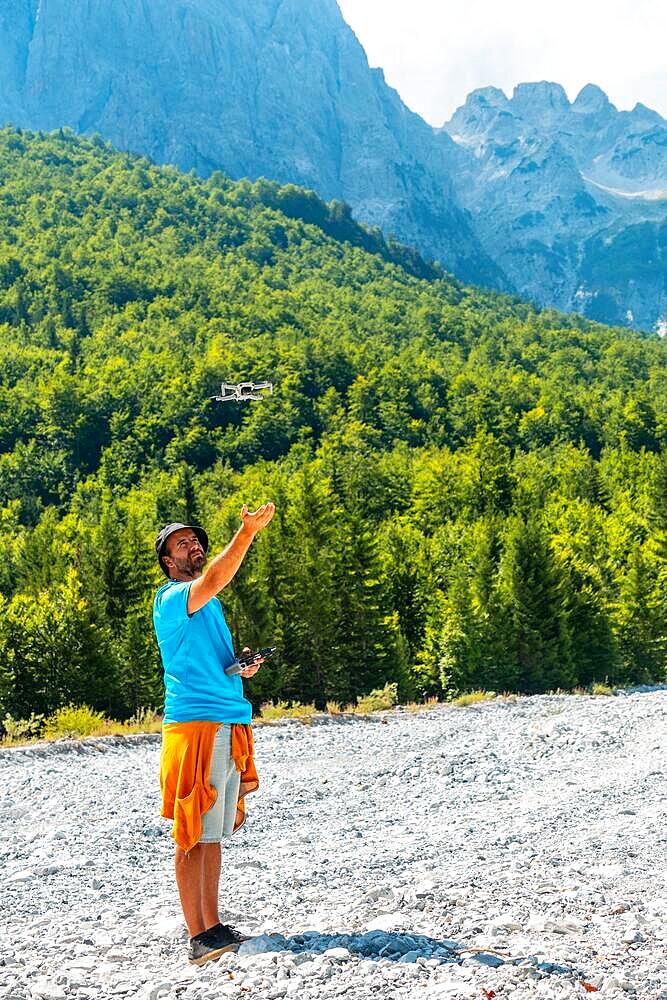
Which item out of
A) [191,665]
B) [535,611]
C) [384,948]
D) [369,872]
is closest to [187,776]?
[191,665]

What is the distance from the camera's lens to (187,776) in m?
5.14

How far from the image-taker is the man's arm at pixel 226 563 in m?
4.78

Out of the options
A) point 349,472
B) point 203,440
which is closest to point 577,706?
point 349,472

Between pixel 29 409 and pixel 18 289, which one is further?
pixel 18 289

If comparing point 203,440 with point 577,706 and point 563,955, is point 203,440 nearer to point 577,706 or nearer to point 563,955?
point 577,706

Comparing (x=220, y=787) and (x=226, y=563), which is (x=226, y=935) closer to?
(x=220, y=787)

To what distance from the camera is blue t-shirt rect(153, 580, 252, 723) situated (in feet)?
17.1

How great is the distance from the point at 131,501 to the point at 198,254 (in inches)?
3161

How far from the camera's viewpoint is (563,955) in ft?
16.0

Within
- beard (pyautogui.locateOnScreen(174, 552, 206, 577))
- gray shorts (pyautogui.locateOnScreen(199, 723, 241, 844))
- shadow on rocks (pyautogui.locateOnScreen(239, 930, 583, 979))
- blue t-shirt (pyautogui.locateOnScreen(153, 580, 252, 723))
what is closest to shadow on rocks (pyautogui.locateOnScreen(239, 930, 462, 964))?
shadow on rocks (pyautogui.locateOnScreen(239, 930, 583, 979))

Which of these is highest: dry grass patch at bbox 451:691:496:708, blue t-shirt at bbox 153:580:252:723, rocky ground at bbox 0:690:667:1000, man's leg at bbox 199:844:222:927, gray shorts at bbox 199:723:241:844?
blue t-shirt at bbox 153:580:252:723

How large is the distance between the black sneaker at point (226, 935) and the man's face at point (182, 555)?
6.76 feet

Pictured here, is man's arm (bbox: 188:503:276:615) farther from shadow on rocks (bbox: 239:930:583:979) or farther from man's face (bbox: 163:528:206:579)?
shadow on rocks (bbox: 239:930:583:979)

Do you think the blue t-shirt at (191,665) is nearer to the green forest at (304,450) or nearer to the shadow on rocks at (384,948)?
the shadow on rocks at (384,948)
